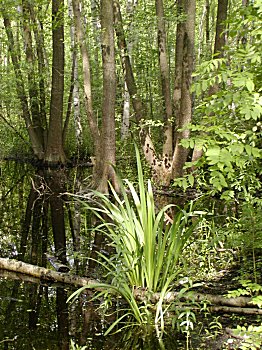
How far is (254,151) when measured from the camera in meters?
2.65

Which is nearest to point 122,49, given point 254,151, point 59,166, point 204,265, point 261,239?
point 59,166

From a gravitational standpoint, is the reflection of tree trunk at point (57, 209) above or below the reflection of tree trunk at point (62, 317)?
above

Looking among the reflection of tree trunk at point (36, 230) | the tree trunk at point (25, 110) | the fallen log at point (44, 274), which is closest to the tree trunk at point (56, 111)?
the tree trunk at point (25, 110)

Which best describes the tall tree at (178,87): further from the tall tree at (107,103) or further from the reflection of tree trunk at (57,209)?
the reflection of tree trunk at (57,209)

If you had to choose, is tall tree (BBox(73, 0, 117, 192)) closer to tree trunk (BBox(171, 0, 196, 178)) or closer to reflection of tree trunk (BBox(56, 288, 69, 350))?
tree trunk (BBox(171, 0, 196, 178))

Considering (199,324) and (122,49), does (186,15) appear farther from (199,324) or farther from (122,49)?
(199,324)

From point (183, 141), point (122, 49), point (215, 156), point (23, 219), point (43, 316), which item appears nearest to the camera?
point (215, 156)

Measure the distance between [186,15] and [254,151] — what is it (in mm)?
6792

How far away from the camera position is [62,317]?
12.2ft

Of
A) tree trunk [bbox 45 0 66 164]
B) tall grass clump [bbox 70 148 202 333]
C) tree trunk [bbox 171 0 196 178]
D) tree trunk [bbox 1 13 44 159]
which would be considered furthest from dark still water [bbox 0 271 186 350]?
tree trunk [bbox 1 13 44 159]

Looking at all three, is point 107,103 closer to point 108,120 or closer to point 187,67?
point 108,120

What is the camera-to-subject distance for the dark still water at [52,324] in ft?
10.5

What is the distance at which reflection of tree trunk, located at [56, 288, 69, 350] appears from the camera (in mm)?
3281

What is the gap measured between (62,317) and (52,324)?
0.13 meters
